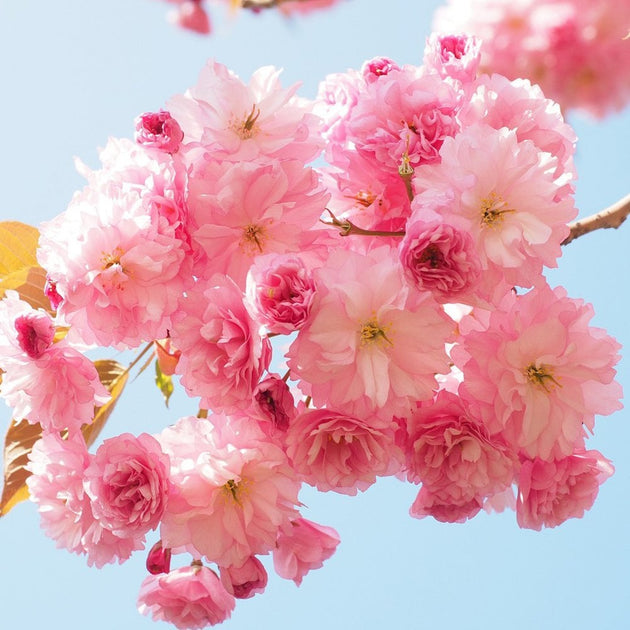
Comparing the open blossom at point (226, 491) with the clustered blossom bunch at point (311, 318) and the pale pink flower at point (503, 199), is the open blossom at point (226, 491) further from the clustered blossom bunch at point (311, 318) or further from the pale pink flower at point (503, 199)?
the pale pink flower at point (503, 199)

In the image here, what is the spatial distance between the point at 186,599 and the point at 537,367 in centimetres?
45

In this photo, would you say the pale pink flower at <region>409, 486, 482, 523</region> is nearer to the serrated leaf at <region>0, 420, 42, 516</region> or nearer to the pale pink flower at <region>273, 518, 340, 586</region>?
the pale pink flower at <region>273, 518, 340, 586</region>

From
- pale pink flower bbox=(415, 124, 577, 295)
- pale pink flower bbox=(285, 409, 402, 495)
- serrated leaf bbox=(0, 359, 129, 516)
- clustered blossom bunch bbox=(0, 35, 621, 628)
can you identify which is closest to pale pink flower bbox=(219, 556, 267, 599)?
clustered blossom bunch bbox=(0, 35, 621, 628)

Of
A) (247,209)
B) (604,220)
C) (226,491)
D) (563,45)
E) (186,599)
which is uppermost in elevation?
(604,220)

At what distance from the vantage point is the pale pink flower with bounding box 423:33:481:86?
92 cm

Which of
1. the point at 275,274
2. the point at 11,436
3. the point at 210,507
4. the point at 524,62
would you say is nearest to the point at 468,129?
the point at 524,62

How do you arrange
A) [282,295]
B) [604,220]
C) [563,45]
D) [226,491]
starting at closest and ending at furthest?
[563,45] < [282,295] < [226,491] < [604,220]

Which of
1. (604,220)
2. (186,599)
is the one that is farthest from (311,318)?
(604,220)

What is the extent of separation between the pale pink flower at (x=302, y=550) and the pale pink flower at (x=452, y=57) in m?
0.49

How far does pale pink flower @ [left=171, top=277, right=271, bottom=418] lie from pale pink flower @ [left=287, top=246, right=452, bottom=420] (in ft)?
0.13

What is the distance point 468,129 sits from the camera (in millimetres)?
869

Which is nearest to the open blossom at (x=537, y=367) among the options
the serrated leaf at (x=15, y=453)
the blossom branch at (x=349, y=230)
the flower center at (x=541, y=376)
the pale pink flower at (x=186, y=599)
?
the flower center at (x=541, y=376)

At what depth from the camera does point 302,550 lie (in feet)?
3.24

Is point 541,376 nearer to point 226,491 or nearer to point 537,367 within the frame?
point 537,367
